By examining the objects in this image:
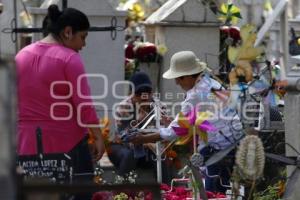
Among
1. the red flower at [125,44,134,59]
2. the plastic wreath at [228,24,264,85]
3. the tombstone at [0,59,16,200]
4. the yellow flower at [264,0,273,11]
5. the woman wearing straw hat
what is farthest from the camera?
the yellow flower at [264,0,273,11]

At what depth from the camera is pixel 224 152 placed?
6.48 metres

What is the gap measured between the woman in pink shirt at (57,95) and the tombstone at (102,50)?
4464mm

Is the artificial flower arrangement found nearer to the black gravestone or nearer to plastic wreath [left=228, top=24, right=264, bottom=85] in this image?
plastic wreath [left=228, top=24, right=264, bottom=85]

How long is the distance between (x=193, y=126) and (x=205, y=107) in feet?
1.72

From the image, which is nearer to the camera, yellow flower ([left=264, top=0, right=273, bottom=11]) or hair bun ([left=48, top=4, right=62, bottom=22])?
hair bun ([left=48, top=4, right=62, bottom=22])

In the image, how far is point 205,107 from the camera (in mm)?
7086

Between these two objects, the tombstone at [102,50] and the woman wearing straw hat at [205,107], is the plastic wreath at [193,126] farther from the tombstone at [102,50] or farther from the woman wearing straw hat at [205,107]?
the tombstone at [102,50]

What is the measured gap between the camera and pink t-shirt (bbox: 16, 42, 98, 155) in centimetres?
645

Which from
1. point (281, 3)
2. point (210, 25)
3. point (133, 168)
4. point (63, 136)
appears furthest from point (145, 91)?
point (63, 136)

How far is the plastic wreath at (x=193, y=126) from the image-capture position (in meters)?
6.58

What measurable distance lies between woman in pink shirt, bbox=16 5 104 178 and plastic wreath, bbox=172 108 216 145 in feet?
1.76

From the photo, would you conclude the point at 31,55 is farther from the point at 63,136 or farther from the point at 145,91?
the point at 145,91

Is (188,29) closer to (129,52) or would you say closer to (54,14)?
(129,52)

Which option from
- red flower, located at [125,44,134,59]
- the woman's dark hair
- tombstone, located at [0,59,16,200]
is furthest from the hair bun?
red flower, located at [125,44,134,59]
